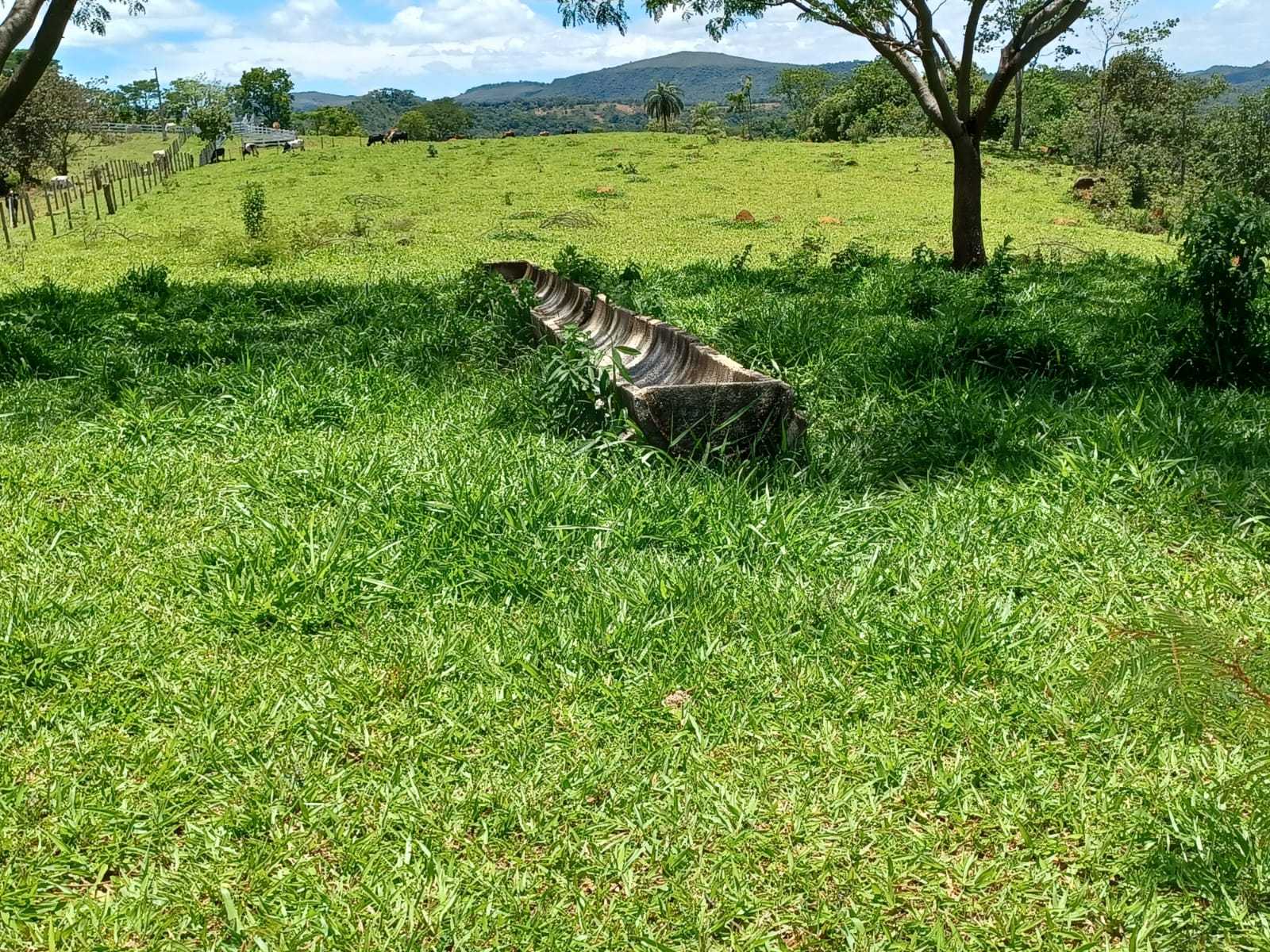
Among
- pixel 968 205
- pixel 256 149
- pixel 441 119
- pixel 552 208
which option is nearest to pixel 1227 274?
pixel 968 205

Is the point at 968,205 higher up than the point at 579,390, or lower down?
higher up

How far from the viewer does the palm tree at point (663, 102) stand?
7250cm

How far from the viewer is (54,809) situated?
104 inches

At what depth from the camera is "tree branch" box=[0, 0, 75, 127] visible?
965 cm

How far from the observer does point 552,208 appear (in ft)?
67.5

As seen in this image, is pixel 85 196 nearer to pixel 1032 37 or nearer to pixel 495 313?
pixel 495 313

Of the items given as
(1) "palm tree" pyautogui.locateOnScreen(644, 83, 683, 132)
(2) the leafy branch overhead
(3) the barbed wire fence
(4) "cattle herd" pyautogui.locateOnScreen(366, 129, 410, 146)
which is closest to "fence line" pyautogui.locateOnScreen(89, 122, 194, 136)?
(3) the barbed wire fence

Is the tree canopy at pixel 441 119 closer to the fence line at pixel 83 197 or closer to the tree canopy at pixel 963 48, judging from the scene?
the fence line at pixel 83 197

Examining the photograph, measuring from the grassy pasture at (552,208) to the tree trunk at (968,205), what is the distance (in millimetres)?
2475

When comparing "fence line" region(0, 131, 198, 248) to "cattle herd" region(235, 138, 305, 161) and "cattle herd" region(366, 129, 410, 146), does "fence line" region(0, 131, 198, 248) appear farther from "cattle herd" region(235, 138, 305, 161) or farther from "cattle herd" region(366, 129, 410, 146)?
"cattle herd" region(366, 129, 410, 146)

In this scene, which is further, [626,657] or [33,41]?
[33,41]

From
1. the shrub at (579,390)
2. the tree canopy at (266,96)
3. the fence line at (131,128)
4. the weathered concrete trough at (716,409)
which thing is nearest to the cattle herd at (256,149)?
the fence line at (131,128)

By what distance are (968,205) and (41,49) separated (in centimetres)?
1017

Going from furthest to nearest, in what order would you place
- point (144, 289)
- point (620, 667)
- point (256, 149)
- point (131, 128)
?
point (131, 128), point (256, 149), point (144, 289), point (620, 667)
